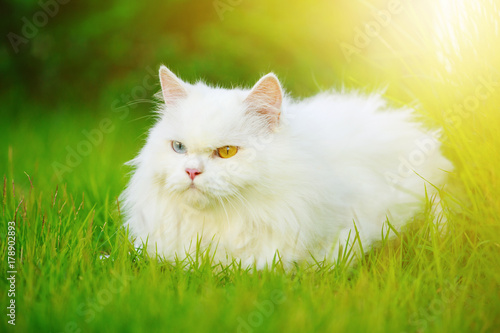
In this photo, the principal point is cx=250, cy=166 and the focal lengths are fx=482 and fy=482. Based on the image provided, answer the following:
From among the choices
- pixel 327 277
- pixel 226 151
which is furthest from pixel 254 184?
pixel 327 277

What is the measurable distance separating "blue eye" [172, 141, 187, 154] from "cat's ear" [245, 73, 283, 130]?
418mm

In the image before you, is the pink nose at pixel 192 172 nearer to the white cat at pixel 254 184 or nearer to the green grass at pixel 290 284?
the white cat at pixel 254 184

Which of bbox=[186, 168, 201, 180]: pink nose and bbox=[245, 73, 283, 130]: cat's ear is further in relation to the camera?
bbox=[245, 73, 283, 130]: cat's ear

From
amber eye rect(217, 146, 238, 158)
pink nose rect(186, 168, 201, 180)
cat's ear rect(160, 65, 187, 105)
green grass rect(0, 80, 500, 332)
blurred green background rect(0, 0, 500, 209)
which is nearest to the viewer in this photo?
green grass rect(0, 80, 500, 332)

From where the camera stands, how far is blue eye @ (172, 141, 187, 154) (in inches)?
101

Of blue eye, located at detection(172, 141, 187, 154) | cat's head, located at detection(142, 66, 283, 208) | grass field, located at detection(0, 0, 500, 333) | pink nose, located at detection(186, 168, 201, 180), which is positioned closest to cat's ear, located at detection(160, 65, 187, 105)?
cat's head, located at detection(142, 66, 283, 208)

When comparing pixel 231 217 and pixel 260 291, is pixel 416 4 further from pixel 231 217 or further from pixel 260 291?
pixel 260 291

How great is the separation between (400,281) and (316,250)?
49 centimetres

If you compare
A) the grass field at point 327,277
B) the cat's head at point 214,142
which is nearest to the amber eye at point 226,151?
the cat's head at point 214,142

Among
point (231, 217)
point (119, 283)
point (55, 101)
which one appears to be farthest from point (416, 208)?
point (55, 101)

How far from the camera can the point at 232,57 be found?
6695 millimetres

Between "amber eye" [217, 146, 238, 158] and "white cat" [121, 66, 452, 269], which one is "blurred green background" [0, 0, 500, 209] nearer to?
"white cat" [121, 66, 452, 269]

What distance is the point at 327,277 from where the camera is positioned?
2488 mm

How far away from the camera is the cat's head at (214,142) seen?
2.42 meters
